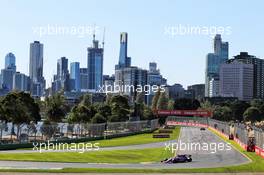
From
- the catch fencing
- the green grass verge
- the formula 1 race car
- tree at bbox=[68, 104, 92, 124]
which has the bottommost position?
the green grass verge

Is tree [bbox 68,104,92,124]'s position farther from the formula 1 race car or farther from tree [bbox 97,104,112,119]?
the formula 1 race car

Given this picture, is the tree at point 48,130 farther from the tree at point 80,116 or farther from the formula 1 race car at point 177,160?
the tree at point 80,116

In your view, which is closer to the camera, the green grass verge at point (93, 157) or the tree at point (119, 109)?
the green grass verge at point (93, 157)

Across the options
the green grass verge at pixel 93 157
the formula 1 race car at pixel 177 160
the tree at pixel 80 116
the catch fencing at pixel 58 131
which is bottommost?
the green grass verge at pixel 93 157

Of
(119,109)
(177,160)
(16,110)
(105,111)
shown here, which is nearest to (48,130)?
(16,110)

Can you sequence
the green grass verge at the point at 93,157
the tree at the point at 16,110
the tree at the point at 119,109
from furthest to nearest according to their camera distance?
the tree at the point at 119,109 → the tree at the point at 16,110 → the green grass verge at the point at 93,157

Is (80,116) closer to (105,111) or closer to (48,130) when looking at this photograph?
(105,111)

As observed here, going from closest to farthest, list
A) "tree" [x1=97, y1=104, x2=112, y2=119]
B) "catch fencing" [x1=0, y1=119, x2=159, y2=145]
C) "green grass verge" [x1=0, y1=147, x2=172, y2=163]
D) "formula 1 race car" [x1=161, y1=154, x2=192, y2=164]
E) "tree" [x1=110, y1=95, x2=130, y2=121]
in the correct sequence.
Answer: "formula 1 race car" [x1=161, y1=154, x2=192, y2=164]
"green grass verge" [x1=0, y1=147, x2=172, y2=163]
"catch fencing" [x1=0, y1=119, x2=159, y2=145]
"tree" [x1=97, y1=104, x2=112, y2=119]
"tree" [x1=110, y1=95, x2=130, y2=121]

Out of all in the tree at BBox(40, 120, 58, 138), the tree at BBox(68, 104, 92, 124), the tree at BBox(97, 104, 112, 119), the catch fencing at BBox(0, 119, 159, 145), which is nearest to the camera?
the catch fencing at BBox(0, 119, 159, 145)

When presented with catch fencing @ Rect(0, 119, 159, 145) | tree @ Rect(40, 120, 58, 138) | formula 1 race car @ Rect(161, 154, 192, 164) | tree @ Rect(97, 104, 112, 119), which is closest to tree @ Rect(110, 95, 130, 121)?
tree @ Rect(97, 104, 112, 119)

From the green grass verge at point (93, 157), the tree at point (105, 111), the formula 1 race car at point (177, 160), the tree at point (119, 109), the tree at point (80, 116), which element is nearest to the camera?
the formula 1 race car at point (177, 160)

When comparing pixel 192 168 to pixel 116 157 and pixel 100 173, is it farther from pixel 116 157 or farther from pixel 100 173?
pixel 116 157

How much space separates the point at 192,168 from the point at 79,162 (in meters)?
11.9

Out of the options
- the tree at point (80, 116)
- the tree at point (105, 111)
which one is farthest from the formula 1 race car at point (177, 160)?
the tree at point (105, 111)
